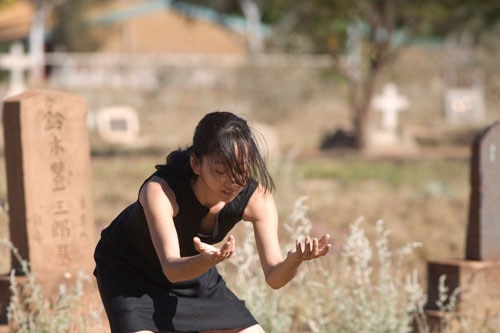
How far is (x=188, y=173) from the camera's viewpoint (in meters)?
4.08

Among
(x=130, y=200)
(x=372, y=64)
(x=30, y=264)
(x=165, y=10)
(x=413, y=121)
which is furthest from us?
(x=165, y=10)

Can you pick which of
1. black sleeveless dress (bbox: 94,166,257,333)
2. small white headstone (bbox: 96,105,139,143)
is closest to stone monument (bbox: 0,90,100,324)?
black sleeveless dress (bbox: 94,166,257,333)

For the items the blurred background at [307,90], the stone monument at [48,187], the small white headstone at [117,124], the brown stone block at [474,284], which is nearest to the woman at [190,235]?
the stone monument at [48,187]

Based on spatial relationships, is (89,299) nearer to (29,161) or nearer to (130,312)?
(29,161)

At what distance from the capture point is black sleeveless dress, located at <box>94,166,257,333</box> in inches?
161

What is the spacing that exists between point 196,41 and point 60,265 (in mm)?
50506

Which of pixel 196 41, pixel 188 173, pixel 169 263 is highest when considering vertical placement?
pixel 196 41

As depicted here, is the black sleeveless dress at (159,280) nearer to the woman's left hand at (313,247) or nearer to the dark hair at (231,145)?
the dark hair at (231,145)

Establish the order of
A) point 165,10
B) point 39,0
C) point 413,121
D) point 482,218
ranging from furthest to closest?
1. point 165,10
2. point 39,0
3. point 413,121
4. point 482,218

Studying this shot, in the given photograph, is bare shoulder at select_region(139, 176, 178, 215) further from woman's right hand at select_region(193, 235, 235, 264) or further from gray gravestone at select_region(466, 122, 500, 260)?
gray gravestone at select_region(466, 122, 500, 260)

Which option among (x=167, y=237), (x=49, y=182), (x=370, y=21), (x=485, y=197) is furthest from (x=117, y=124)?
(x=167, y=237)

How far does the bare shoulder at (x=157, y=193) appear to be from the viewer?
3963 millimetres

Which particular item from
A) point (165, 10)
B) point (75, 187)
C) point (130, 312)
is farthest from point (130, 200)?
point (165, 10)

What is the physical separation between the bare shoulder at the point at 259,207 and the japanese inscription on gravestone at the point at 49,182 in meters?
2.36
